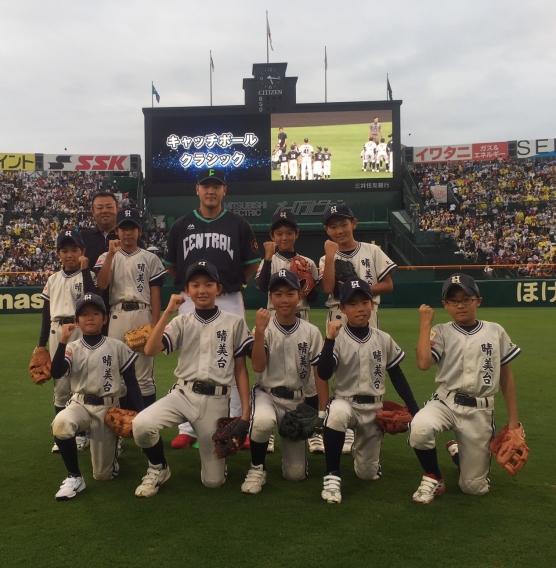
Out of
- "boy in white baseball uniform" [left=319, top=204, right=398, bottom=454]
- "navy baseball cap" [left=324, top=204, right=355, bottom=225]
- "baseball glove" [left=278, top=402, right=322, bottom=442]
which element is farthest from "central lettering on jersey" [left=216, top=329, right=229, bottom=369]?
"navy baseball cap" [left=324, top=204, right=355, bottom=225]

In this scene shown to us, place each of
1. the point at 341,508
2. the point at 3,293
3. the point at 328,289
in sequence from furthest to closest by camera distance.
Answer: the point at 3,293 → the point at 328,289 → the point at 341,508

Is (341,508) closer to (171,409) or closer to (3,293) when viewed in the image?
(171,409)

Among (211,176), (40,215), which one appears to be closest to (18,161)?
(40,215)

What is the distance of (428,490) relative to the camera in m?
3.14

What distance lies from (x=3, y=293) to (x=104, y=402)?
14.6 metres

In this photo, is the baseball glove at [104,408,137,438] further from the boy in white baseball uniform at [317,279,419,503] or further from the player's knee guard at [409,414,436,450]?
the player's knee guard at [409,414,436,450]

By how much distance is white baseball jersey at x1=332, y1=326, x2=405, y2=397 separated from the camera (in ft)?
11.6

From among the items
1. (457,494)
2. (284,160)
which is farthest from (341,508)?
(284,160)

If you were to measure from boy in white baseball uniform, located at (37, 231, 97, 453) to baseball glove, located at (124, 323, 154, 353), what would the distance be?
1.49ft

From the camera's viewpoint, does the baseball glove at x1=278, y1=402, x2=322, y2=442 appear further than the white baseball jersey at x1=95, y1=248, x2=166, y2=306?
No

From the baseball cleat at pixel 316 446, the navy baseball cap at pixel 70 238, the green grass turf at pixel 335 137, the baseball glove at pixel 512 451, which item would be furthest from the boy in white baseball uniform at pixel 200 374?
the green grass turf at pixel 335 137

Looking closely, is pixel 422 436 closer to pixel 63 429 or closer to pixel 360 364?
pixel 360 364

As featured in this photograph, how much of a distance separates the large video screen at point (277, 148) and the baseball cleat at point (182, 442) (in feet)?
64.5

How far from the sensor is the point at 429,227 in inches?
1025
